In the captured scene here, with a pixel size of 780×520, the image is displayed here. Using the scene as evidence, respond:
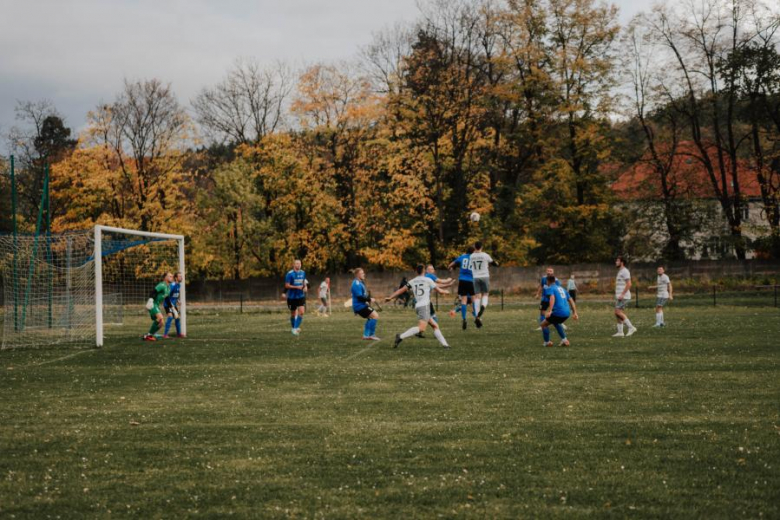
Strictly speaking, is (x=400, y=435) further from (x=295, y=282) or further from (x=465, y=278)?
(x=295, y=282)

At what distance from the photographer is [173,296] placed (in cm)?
2317

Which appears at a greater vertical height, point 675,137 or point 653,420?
point 675,137

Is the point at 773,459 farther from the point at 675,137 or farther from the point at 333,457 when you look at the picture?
the point at 675,137

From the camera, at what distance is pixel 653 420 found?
9.12 m

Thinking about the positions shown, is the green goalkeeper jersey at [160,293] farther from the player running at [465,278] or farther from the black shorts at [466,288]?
the black shorts at [466,288]

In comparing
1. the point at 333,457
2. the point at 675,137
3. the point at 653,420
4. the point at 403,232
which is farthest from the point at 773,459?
the point at 675,137

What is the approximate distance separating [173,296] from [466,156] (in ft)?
107

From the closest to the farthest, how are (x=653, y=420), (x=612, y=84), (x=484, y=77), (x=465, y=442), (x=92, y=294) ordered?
(x=465, y=442)
(x=653, y=420)
(x=92, y=294)
(x=612, y=84)
(x=484, y=77)

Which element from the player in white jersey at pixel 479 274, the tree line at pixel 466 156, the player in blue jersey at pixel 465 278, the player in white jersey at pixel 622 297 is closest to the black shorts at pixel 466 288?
the player in blue jersey at pixel 465 278

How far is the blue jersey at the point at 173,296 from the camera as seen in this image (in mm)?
23000

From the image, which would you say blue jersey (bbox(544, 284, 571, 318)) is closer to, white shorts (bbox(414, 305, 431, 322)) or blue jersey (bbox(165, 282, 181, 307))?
white shorts (bbox(414, 305, 431, 322))

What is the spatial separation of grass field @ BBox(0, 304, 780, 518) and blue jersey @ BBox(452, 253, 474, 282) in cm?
640

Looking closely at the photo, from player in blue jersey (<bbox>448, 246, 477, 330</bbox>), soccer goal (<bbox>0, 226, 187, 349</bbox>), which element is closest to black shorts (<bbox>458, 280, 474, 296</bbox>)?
player in blue jersey (<bbox>448, 246, 477, 330</bbox>)

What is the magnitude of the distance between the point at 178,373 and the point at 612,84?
4106 centimetres
